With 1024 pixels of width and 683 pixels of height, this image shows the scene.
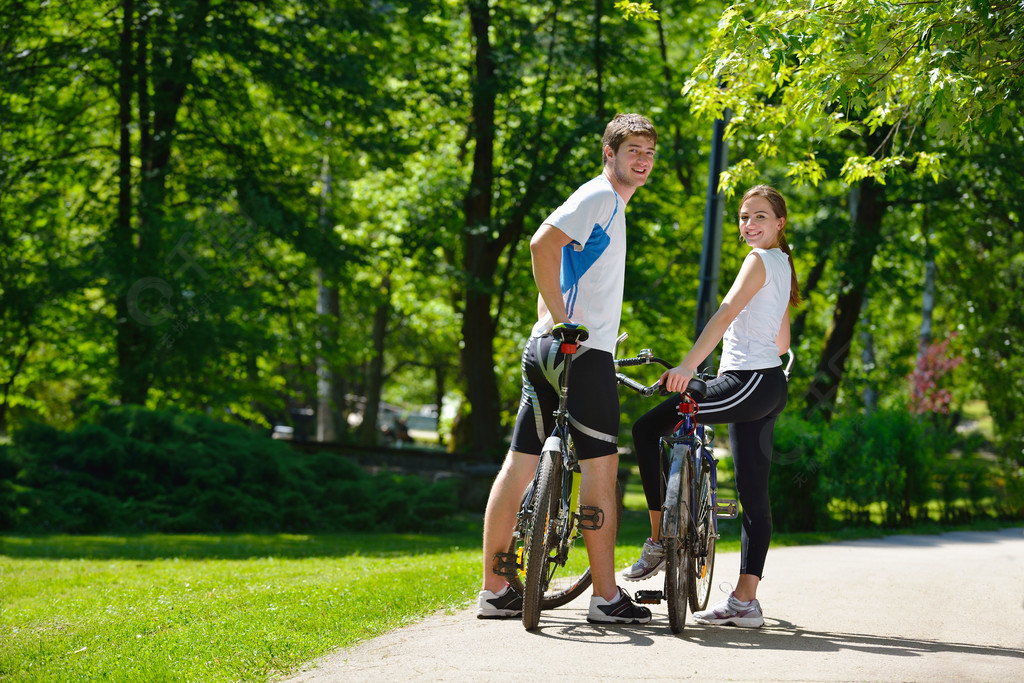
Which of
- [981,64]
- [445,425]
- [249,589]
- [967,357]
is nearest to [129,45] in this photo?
[249,589]

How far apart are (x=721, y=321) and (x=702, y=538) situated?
1032mm

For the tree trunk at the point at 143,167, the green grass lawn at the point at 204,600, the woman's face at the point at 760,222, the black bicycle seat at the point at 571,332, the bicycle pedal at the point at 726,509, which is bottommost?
the green grass lawn at the point at 204,600

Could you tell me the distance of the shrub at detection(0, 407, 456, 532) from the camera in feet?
36.3

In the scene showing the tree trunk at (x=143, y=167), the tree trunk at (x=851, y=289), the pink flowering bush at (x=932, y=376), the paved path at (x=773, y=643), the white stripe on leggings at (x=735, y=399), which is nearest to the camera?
the paved path at (x=773, y=643)

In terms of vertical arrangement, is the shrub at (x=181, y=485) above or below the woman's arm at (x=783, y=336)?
below

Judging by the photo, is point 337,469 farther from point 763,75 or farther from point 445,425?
point 445,425

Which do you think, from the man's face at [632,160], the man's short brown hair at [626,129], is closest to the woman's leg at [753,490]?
the man's face at [632,160]

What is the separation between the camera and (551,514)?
4492 mm

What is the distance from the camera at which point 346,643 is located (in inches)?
175

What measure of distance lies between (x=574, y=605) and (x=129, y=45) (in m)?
12.4

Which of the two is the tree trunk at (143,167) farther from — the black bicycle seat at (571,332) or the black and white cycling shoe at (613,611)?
the black bicycle seat at (571,332)

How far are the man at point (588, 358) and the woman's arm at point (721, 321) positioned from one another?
294 millimetres

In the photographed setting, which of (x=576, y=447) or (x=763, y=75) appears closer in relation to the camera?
(x=576, y=447)

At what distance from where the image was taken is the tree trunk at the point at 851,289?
1639 cm
